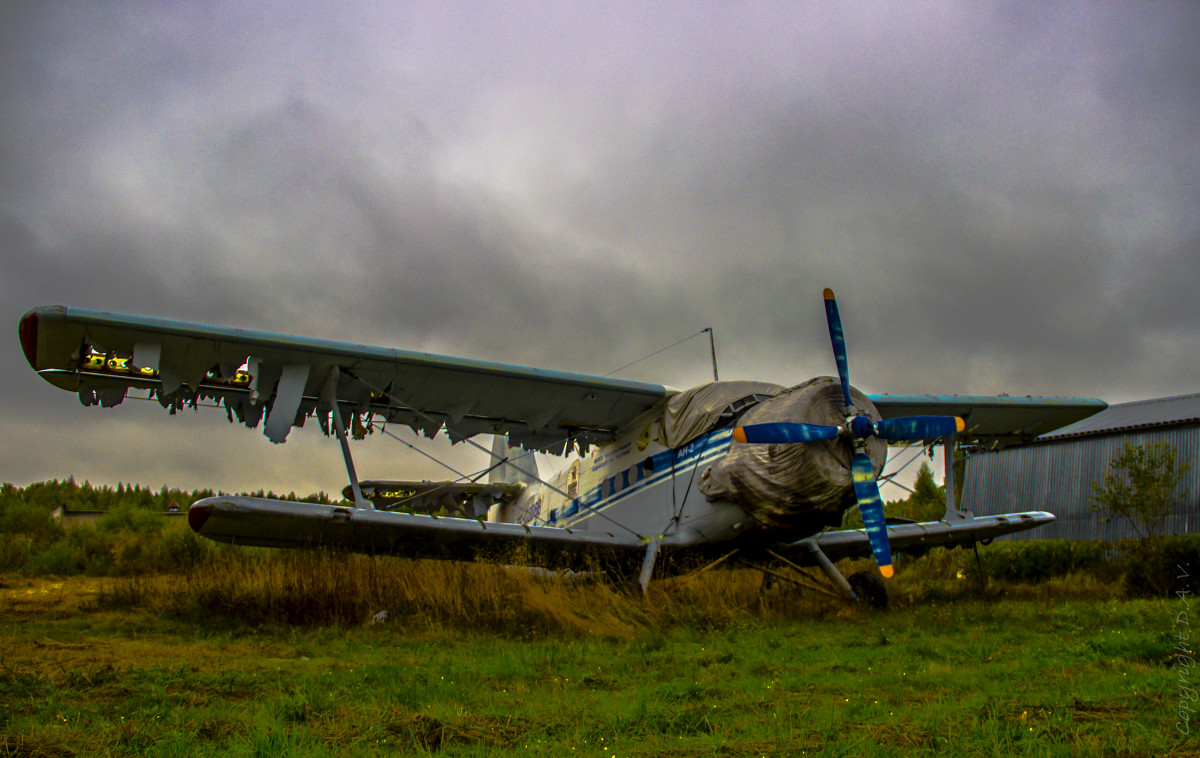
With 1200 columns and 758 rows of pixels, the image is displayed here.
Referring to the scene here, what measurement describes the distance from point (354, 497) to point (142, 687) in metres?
5.07

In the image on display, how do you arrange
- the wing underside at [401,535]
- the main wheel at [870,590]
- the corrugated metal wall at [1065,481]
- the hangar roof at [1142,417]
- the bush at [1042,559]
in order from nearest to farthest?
the wing underside at [401,535] → the main wheel at [870,590] → the bush at [1042,559] → the corrugated metal wall at [1065,481] → the hangar roof at [1142,417]

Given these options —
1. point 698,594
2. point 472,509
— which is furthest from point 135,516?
point 698,594

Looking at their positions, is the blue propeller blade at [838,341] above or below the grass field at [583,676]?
above

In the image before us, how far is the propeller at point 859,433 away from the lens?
7977mm

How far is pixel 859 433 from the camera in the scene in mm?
8375

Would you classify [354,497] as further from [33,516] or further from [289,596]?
[33,516]

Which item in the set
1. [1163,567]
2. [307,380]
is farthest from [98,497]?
[1163,567]

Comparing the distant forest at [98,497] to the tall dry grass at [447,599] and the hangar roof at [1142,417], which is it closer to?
the tall dry grass at [447,599]

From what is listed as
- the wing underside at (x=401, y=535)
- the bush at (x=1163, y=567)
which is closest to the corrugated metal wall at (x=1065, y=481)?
the bush at (x=1163, y=567)

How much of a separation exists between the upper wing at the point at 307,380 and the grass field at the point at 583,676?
2.40 metres

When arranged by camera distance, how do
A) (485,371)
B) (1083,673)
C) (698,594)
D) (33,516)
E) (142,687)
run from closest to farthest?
1. (142,687)
2. (1083,673)
3. (698,594)
4. (485,371)
5. (33,516)

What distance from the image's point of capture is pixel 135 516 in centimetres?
1927

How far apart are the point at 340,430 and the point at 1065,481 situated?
2541cm

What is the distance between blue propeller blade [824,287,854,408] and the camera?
8844 millimetres
